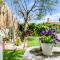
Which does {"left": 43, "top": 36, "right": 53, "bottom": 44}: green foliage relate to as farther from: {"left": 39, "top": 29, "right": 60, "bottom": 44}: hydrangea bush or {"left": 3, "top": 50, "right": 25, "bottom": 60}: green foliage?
{"left": 3, "top": 50, "right": 25, "bottom": 60}: green foliage

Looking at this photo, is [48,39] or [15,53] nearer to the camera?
[48,39]

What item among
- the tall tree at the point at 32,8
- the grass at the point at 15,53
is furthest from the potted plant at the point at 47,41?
the tall tree at the point at 32,8

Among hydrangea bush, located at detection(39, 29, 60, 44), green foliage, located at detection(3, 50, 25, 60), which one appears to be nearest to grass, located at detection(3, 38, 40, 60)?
green foliage, located at detection(3, 50, 25, 60)

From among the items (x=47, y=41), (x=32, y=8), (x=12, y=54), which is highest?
(x=32, y=8)

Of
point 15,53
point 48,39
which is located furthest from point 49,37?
point 15,53

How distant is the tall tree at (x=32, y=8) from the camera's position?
9.89 feet

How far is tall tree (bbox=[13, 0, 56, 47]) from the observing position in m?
3.02

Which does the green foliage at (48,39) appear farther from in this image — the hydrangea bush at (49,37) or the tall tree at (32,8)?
the tall tree at (32,8)

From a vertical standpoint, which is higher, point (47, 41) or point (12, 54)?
point (47, 41)

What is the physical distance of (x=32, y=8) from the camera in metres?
3.13

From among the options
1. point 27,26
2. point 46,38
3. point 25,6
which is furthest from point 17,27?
point 46,38

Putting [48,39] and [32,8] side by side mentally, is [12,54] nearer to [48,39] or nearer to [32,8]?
[32,8]

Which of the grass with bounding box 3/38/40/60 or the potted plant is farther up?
the potted plant

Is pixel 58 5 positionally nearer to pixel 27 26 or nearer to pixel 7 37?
pixel 27 26
